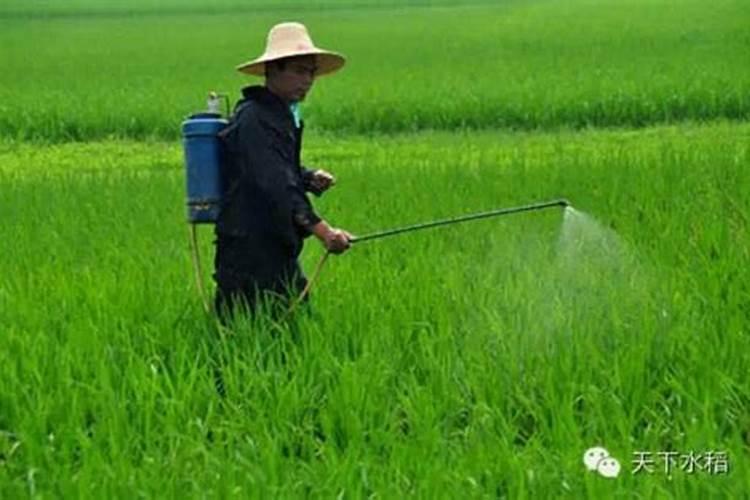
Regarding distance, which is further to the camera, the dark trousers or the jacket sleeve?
the dark trousers

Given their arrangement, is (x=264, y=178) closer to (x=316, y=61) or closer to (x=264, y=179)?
(x=264, y=179)

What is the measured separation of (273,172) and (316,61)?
38cm

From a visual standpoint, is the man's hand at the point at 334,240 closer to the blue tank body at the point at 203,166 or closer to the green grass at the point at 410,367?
the green grass at the point at 410,367

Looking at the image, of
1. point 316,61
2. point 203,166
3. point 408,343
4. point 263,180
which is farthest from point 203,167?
point 408,343

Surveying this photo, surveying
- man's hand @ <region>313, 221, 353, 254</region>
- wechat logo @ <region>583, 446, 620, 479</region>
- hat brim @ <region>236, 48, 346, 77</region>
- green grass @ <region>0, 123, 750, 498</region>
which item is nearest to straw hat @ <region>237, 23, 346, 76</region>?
hat brim @ <region>236, 48, 346, 77</region>

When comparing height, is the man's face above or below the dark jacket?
above

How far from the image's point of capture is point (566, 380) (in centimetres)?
347

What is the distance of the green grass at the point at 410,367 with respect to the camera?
9.71 ft

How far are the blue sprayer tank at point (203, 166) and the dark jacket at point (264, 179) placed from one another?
0.03m

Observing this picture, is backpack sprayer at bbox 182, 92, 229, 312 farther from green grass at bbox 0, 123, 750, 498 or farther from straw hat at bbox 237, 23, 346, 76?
green grass at bbox 0, 123, 750, 498

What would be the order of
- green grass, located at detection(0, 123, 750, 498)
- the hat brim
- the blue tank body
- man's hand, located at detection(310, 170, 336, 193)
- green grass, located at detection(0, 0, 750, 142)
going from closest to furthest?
1. green grass, located at detection(0, 123, 750, 498)
2. the hat brim
3. the blue tank body
4. man's hand, located at detection(310, 170, 336, 193)
5. green grass, located at detection(0, 0, 750, 142)

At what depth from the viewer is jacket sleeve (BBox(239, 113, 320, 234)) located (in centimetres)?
392

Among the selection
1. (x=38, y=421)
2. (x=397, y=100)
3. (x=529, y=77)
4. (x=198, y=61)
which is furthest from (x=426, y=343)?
(x=198, y=61)

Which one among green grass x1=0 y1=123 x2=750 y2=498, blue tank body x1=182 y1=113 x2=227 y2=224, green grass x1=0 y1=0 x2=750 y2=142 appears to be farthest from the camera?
green grass x1=0 y1=0 x2=750 y2=142
